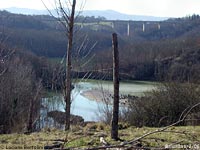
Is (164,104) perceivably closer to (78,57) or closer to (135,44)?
(78,57)

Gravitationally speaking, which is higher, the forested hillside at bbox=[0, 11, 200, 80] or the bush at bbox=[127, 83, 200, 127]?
the forested hillside at bbox=[0, 11, 200, 80]

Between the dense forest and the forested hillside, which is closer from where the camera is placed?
the dense forest

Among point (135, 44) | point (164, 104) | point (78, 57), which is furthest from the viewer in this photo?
point (135, 44)

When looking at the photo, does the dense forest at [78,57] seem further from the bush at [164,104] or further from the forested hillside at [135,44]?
the bush at [164,104]

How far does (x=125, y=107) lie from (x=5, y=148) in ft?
51.3

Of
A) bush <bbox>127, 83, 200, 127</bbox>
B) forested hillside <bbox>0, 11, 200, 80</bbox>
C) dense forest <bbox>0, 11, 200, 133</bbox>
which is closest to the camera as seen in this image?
dense forest <bbox>0, 11, 200, 133</bbox>

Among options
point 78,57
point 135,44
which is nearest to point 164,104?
point 78,57

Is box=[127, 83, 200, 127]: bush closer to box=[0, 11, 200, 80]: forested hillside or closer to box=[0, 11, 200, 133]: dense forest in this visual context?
box=[0, 11, 200, 133]: dense forest

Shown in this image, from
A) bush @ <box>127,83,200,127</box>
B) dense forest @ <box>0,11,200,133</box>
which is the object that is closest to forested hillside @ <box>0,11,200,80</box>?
dense forest @ <box>0,11,200,133</box>

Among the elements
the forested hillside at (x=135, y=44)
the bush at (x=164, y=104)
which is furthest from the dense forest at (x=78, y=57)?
the bush at (x=164, y=104)

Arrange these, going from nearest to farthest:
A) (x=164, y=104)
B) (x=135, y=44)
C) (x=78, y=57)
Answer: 1. (x=78, y=57)
2. (x=164, y=104)
3. (x=135, y=44)

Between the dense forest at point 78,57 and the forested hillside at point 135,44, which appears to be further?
the forested hillside at point 135,44

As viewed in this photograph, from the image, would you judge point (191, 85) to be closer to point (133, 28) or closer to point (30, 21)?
point (30, 21)

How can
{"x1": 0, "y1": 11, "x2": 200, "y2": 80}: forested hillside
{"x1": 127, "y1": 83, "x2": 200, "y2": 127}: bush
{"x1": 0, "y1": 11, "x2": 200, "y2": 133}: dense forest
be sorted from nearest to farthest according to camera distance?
{"x1": 0, "y1": 11, "x2": 200, "y2": 133}: dense forest, {"x1": 127, "y1": 83, "x2": 200, "y2": 127}: bush, {"x1": 0, "y1": 11, "x2": 200, "y2": 80}: forested hillside
